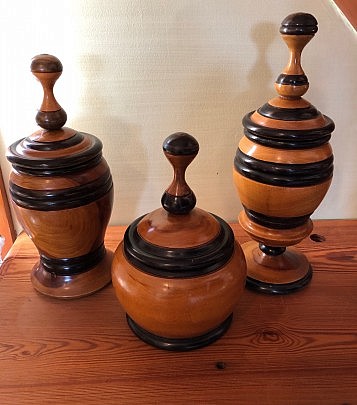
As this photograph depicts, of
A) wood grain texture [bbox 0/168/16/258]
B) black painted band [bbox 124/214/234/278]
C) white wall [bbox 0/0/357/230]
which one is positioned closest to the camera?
black painted band [bbox 124/214/234/278]

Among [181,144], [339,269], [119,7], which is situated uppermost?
[119,7]

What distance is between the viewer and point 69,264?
65 centimetres

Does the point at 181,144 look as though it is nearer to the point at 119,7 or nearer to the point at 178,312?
the point at 178,312

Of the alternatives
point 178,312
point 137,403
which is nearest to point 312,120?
point 178,312

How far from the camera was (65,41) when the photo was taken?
71cm

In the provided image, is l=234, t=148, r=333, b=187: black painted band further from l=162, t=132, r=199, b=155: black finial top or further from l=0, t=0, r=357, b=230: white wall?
l=0, t=0, r=357, b=230: white wall

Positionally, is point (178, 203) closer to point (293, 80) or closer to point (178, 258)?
point (178, 258)

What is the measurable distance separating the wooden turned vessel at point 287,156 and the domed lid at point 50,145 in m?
0.22

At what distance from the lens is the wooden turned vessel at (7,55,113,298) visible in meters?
0.57

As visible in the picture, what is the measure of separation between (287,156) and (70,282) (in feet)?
1.20

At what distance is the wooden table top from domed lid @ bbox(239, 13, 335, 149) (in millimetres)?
244

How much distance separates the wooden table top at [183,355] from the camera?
50 cm

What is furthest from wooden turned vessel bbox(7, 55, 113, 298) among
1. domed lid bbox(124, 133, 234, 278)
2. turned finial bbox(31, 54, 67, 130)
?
domed lid bbox(124, 133, 234, 278)

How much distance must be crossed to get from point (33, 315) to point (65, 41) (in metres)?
0.44
